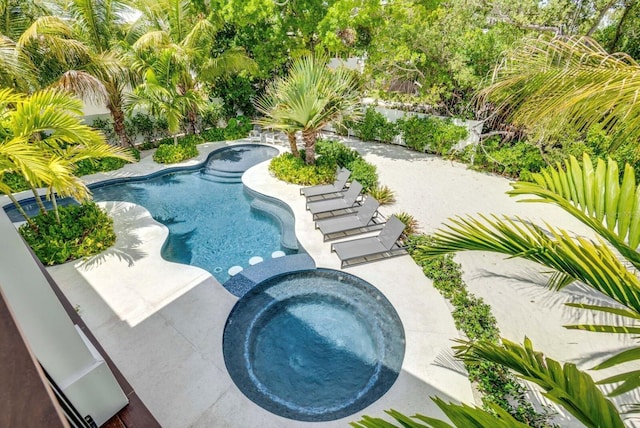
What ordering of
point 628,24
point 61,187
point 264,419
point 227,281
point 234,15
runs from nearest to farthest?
1. point 264,419
2. point 61,187
3. point 227,281
4. point 628,24
5. point 234,15

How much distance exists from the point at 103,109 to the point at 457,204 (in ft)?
63.3

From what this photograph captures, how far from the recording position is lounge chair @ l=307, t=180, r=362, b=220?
9.36 meters

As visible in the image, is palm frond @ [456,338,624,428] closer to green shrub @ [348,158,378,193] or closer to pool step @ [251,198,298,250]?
pool step @ [251,198,298,250]

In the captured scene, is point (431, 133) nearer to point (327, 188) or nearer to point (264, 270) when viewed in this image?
point (327, 188)

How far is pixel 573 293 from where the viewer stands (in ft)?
21.8

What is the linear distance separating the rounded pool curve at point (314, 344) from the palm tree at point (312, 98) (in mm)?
5994

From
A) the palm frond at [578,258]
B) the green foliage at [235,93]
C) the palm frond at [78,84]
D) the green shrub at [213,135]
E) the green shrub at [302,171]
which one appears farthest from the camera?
the green foliage at [235,93]

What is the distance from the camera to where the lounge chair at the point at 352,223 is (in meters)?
8.46

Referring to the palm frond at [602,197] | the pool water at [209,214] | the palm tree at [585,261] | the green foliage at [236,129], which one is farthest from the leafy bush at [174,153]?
the palm frond at [602,197]

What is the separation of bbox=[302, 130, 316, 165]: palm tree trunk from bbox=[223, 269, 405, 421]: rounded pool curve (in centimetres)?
620

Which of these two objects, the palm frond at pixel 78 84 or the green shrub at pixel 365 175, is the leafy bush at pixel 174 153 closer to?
the palm frond at pixel 78 84

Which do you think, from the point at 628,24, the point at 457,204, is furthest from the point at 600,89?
the point at 628,24

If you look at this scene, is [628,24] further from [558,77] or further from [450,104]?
[558,77]

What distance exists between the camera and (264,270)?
734 centimetres
